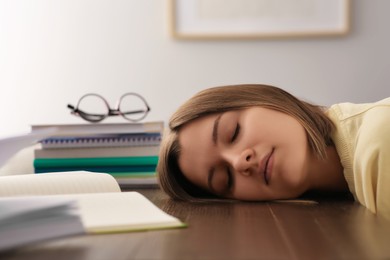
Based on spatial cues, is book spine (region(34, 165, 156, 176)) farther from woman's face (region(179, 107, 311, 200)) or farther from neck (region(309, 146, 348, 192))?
neck (region(309, 146, 348, 192))

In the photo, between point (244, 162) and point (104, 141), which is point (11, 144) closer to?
point (244, 162)

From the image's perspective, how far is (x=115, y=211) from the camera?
595mm

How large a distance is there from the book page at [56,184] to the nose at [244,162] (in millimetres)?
226

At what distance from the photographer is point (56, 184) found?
82cm

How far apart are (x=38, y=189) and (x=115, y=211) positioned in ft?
0.85

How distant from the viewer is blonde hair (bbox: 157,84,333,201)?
1021 mm

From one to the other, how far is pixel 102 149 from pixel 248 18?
700 mm

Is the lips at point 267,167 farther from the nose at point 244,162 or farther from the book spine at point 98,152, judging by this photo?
the book spine at point 98,152

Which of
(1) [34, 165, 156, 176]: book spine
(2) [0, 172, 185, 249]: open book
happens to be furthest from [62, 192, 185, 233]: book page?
(1) [34, 165, 156, 176]: book spine

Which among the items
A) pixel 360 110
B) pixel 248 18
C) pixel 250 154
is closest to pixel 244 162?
pixel 250 154

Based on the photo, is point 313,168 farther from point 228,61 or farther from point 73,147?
point 228,61

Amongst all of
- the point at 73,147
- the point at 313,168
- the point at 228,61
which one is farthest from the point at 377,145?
the point at 228,61

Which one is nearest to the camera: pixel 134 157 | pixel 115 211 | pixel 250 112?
pixel 115 211

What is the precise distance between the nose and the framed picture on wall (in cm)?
81
